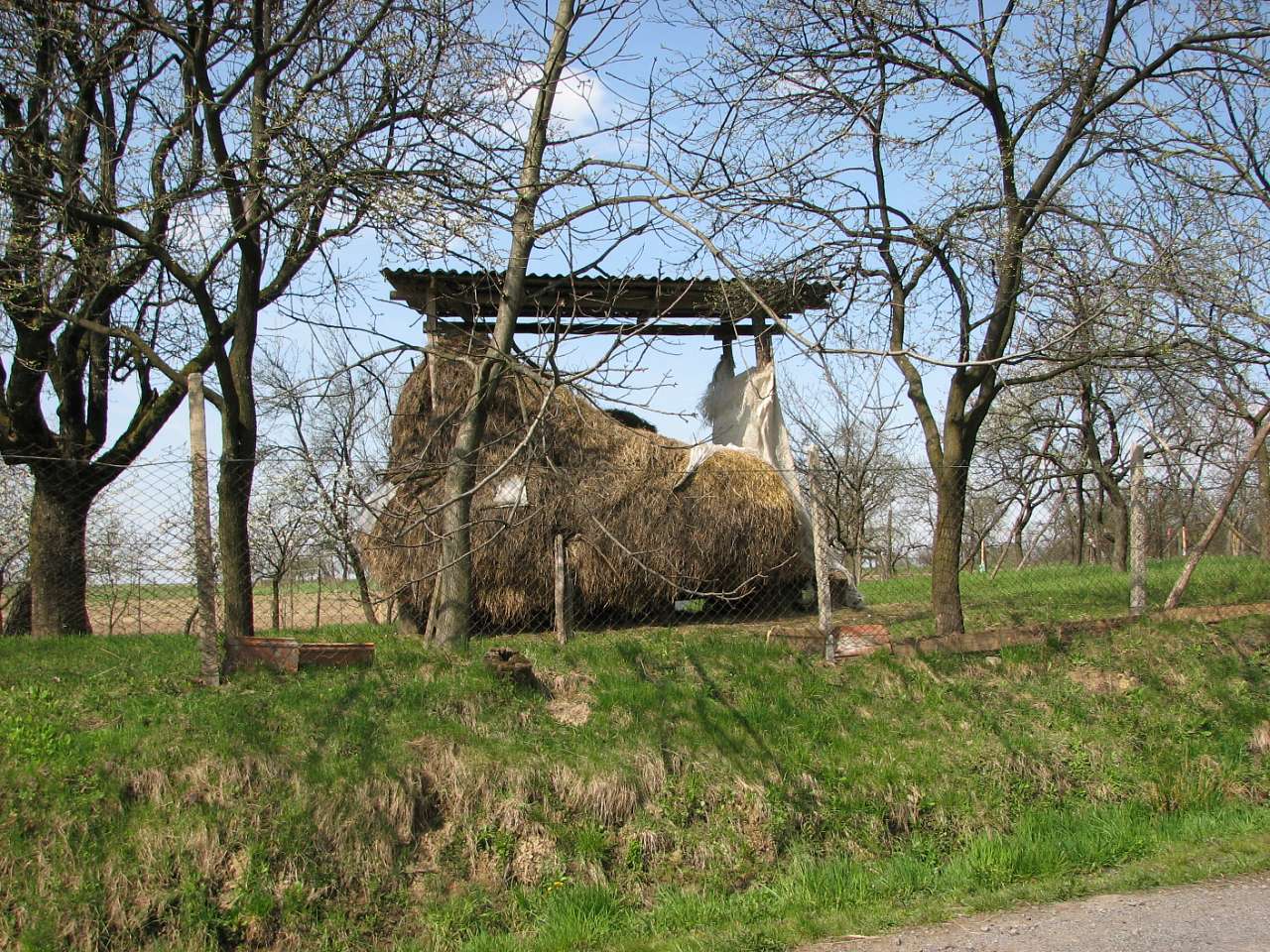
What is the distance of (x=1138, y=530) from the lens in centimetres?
848

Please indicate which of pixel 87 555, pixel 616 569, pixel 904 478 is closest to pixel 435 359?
pixel 616 569

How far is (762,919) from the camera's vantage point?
15.9ft

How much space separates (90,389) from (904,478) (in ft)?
58.1

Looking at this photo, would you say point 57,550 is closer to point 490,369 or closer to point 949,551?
point 490,369

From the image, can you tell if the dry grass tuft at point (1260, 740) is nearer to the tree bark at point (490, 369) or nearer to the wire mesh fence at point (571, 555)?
the wire mesh fence at point (571, 555)

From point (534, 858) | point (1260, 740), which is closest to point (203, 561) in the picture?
point (534, 858)

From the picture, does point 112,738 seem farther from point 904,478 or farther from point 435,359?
point 904,478

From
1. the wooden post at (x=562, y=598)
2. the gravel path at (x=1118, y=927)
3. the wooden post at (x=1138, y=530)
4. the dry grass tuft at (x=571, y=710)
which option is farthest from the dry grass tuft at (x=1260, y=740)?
the wooden post at (x=562, y=598)

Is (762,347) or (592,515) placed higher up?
(762,347)

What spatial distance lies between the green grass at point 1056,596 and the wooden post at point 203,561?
5.54 metres

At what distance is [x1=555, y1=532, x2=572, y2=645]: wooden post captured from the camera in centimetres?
768

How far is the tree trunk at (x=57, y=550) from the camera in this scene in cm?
801

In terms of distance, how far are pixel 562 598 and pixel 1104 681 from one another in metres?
4.22

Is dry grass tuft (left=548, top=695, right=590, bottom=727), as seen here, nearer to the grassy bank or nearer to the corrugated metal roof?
the grassy bank
